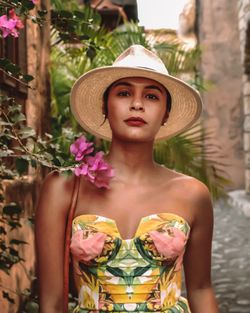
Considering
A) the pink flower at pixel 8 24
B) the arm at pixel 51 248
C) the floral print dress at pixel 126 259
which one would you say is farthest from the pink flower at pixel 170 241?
the pink flower at pixel 8 24

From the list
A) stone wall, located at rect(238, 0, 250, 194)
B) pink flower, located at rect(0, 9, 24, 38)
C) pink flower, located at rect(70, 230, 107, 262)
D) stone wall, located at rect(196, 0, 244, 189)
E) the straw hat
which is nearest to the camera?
pink flower, located at rect(70, 230, 107, 262)

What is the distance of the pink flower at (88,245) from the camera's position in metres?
1.47

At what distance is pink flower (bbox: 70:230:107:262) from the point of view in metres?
1.47

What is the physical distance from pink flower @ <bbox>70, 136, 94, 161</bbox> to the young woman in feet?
0.26

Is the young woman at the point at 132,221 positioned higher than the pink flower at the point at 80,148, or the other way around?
the pink flower at the point at 80,148

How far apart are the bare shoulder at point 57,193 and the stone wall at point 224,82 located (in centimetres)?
1107

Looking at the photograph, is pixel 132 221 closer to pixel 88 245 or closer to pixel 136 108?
pixel 88 245

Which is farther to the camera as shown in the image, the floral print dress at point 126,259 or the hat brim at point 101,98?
the hat brim at point 101,98

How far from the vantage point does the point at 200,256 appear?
1646 millimetres

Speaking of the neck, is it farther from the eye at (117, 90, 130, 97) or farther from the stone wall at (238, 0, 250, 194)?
the stone wall at (238, 0, 250, 194)

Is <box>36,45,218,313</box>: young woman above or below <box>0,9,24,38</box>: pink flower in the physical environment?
below

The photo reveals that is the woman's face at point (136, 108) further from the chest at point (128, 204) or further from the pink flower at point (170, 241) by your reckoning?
the pink flower at point (170, 241)

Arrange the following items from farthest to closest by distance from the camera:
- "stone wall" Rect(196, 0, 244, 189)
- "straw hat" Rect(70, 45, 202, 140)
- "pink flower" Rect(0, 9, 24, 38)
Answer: "stone wall" Rect(196, 0, 244, 189) → "pink flower" Rect(0, 9, 24, 38) → "straw hat" Rect(70, 45, 202, 140)

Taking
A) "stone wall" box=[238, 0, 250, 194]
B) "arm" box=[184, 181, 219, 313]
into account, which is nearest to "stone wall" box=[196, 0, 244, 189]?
"stone wall" box=[238, 0, 250, 194]
